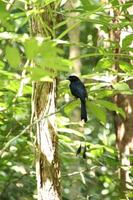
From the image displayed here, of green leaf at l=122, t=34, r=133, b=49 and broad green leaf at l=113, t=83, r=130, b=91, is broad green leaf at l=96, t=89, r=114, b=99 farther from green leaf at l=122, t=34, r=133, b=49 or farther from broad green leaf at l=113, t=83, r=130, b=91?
green leaf at l=122, t=34, r=133, b=49

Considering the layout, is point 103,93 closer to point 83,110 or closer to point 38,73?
point 83,110

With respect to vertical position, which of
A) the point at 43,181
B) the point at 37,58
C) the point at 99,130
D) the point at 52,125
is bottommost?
the point at 99,130

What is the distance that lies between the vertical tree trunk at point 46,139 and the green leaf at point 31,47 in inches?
18.7

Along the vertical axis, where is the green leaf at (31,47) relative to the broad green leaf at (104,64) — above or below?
above

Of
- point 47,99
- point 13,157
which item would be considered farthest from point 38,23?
point 13,157

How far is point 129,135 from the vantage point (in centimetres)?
211

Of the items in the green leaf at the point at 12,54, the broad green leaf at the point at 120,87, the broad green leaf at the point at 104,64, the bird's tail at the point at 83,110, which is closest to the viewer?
the green leaf at the point at 12,54

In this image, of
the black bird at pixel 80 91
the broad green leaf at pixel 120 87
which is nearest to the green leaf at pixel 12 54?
the black bird at pixel 80 91

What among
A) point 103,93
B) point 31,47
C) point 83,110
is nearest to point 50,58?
point 31,47

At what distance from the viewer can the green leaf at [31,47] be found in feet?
1.96

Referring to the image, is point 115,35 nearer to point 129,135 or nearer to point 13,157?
point 129,135

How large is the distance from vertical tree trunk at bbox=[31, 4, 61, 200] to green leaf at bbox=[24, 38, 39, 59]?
0.47 metres

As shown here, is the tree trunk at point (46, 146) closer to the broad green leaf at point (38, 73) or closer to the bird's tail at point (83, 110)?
the bird's tail at point (83, 110)

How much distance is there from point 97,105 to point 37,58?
1.62ft
